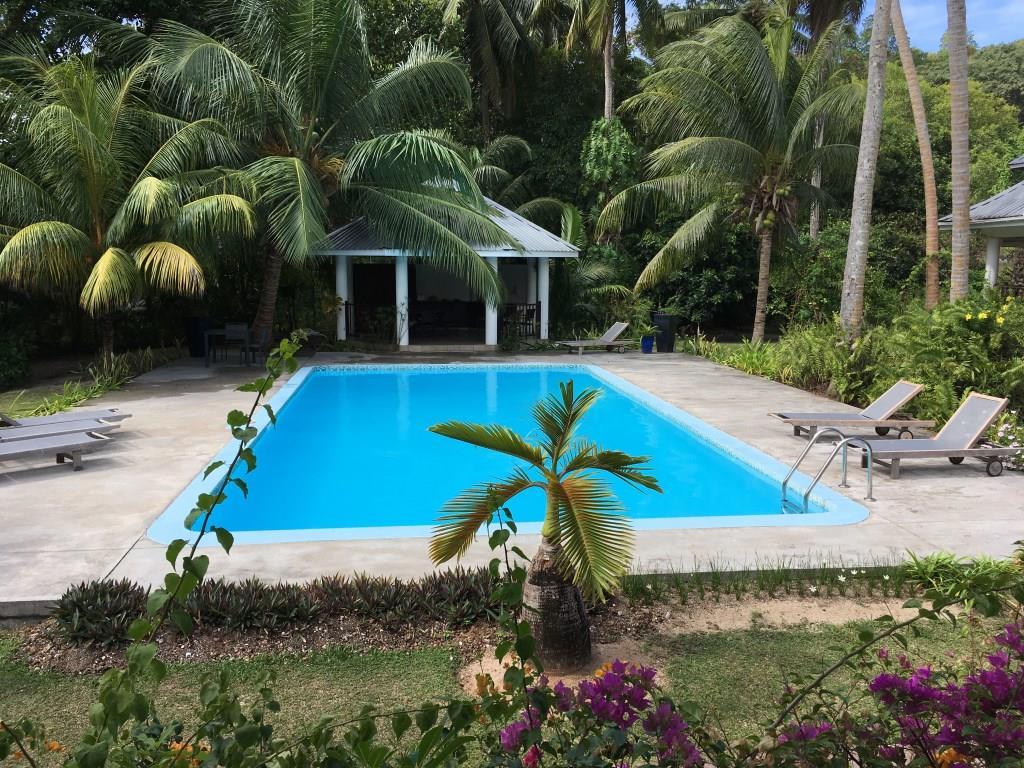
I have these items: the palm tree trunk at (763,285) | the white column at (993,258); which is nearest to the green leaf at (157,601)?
the palm tree trunk at (763,285)

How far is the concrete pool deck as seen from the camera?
5.70m

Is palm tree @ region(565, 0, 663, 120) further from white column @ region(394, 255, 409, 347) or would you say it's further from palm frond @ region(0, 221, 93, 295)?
palm frond @ region(0, 221, 93, 295)

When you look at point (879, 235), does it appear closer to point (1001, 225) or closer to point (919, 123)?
point (919, 123)

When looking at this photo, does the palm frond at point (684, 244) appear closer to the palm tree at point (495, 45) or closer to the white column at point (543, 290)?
the white column at point (543, 290)

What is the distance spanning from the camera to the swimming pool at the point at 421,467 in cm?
734

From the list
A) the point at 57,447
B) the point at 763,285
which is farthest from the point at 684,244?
the point at 57,447

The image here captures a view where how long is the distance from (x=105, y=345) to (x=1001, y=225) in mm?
16362

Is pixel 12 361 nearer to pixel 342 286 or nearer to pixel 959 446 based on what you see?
pixel 342 286

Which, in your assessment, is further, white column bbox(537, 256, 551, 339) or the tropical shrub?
white column bbox(537, 256, 551, 339)

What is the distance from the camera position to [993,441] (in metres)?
9.06

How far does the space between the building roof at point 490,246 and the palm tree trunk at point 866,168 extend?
7125 mm

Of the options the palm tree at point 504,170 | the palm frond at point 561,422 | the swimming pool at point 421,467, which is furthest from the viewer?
the palm tree at point 504,170

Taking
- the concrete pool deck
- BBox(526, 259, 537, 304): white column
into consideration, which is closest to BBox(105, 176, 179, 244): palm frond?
the concrete pool deck

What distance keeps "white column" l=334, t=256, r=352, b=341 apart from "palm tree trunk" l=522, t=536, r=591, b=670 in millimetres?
16645
